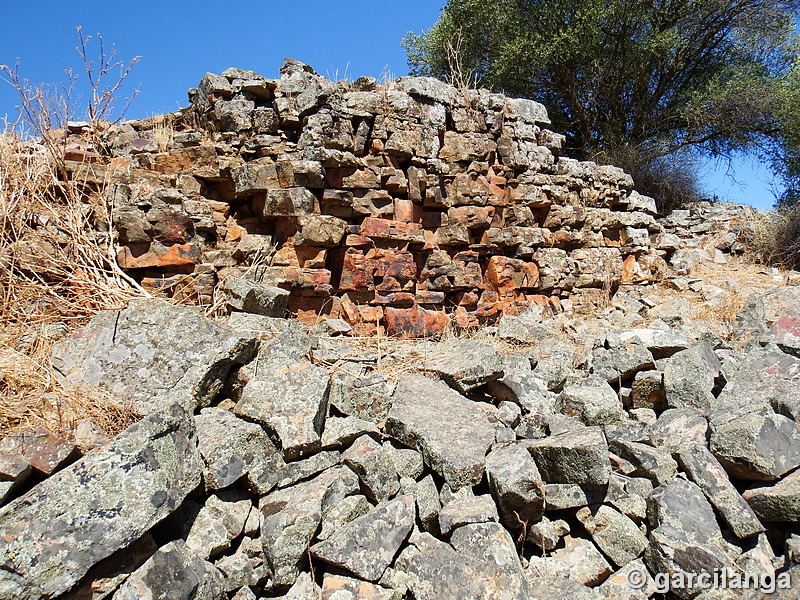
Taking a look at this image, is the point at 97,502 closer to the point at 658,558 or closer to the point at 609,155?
the point at 658,558

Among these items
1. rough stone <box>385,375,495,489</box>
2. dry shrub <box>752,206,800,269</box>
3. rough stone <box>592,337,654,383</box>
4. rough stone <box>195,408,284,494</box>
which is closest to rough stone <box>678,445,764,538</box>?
rough stone <box>592,337,654,383</box>

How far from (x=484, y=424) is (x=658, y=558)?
1.12 m

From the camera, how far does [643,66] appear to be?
11336mm

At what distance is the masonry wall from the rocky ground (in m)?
→ 1.06

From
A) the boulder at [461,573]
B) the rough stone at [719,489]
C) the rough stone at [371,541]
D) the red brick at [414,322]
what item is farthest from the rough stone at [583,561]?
the red brick at [414,322]

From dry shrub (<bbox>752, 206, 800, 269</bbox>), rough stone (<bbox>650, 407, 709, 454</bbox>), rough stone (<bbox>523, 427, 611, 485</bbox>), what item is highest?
dry shrub (<bbox>752, 206, 800, 269</bbox>)

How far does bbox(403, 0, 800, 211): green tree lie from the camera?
10.8 metres

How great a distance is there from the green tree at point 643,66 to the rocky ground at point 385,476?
7.94m

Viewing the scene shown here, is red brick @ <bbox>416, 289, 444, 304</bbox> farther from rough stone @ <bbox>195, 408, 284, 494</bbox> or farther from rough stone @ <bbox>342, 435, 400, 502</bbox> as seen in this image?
rough stone @ <bbox>195, 408, 284, 494</bbox>

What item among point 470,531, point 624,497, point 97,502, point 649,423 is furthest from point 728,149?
point 97,502

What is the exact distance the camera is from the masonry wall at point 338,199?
455cm

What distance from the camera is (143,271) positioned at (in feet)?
14.3

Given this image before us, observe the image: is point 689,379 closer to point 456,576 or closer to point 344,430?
point 456,576

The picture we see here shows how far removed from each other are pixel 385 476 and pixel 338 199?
103 inches
